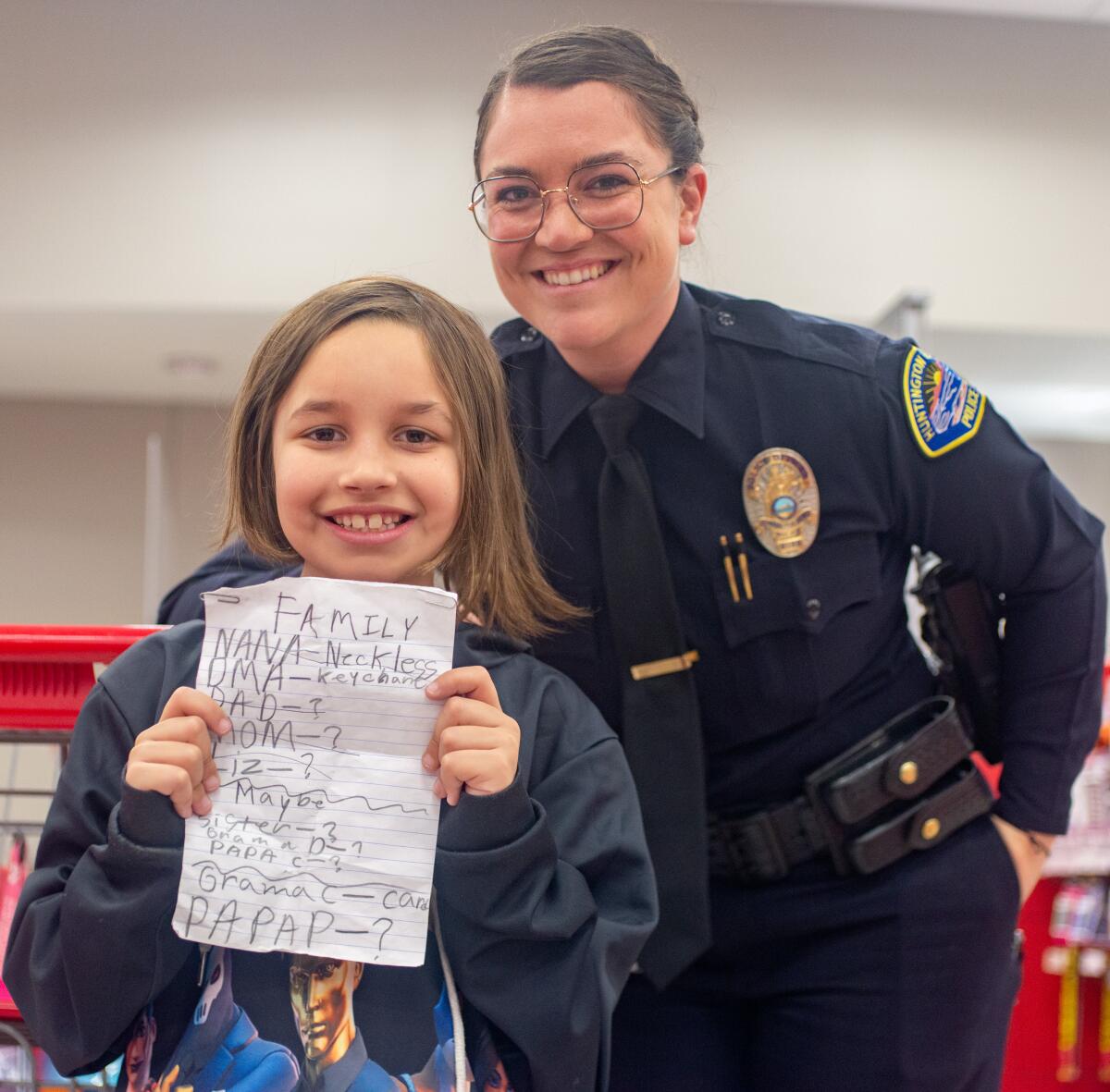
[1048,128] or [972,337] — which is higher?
[1048,128]

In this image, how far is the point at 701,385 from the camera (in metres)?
1.34

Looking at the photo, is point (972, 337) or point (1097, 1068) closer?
point (1097, 1068)

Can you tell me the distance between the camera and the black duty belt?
1.30 metres

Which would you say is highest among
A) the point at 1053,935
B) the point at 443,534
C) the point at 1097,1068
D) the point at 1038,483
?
the point at 1038,483

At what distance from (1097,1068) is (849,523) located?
1611mm

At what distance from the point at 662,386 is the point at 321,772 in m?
0.62

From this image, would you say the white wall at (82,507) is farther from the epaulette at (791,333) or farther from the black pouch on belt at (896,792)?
the black pouch on belt at (896,792)

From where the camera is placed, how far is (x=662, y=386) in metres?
1.32

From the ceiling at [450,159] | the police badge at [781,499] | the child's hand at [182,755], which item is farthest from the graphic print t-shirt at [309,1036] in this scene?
the ceiling at [450,159]

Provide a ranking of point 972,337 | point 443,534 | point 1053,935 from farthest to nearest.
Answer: point 972,337 < point 1053,935 < point 443,534

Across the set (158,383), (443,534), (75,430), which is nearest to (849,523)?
(443,534)

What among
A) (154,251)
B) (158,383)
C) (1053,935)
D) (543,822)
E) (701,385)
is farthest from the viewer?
(158,383)

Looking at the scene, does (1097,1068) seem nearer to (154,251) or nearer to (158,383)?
(154,251)

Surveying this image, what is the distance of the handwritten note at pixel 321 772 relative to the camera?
0.86 meters
